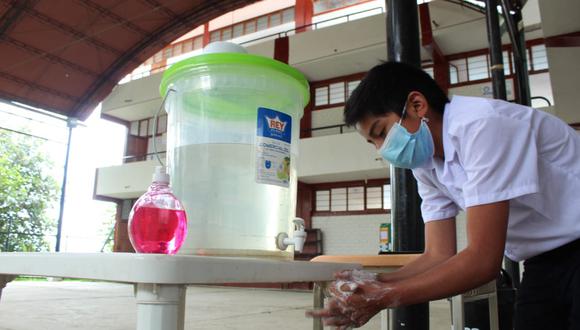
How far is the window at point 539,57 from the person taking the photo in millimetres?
7471

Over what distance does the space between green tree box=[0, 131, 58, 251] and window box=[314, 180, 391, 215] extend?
14.2 metres

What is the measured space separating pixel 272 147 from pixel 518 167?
42 centimetres

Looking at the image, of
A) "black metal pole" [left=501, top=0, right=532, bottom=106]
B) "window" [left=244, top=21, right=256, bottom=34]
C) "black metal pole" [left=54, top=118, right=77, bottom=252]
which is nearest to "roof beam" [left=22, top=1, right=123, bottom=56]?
"black metal pole" [left=54, top=118, right=77, bottom=252]

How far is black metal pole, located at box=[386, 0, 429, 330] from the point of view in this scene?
177 cm

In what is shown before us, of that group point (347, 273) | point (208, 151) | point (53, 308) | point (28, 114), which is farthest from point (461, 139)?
point (28, 114)

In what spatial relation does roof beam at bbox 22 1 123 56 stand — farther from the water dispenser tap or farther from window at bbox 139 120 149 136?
the water dispenser tap

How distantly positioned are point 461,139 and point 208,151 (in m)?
0.47

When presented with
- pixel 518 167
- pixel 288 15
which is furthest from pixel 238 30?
pixel 518 167

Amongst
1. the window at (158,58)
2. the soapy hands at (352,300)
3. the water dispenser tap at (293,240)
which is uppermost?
the window at (158,58)

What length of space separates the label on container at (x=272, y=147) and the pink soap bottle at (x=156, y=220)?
0.21 metres

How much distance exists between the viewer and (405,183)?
1831mm

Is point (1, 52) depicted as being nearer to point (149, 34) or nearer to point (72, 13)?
point (72, 13)

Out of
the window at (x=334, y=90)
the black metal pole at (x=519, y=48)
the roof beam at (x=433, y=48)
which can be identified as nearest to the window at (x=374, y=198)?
the window at (x=334, y=90)

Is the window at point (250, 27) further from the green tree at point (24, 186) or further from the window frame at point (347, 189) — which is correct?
the green tree at point (24, 186)
